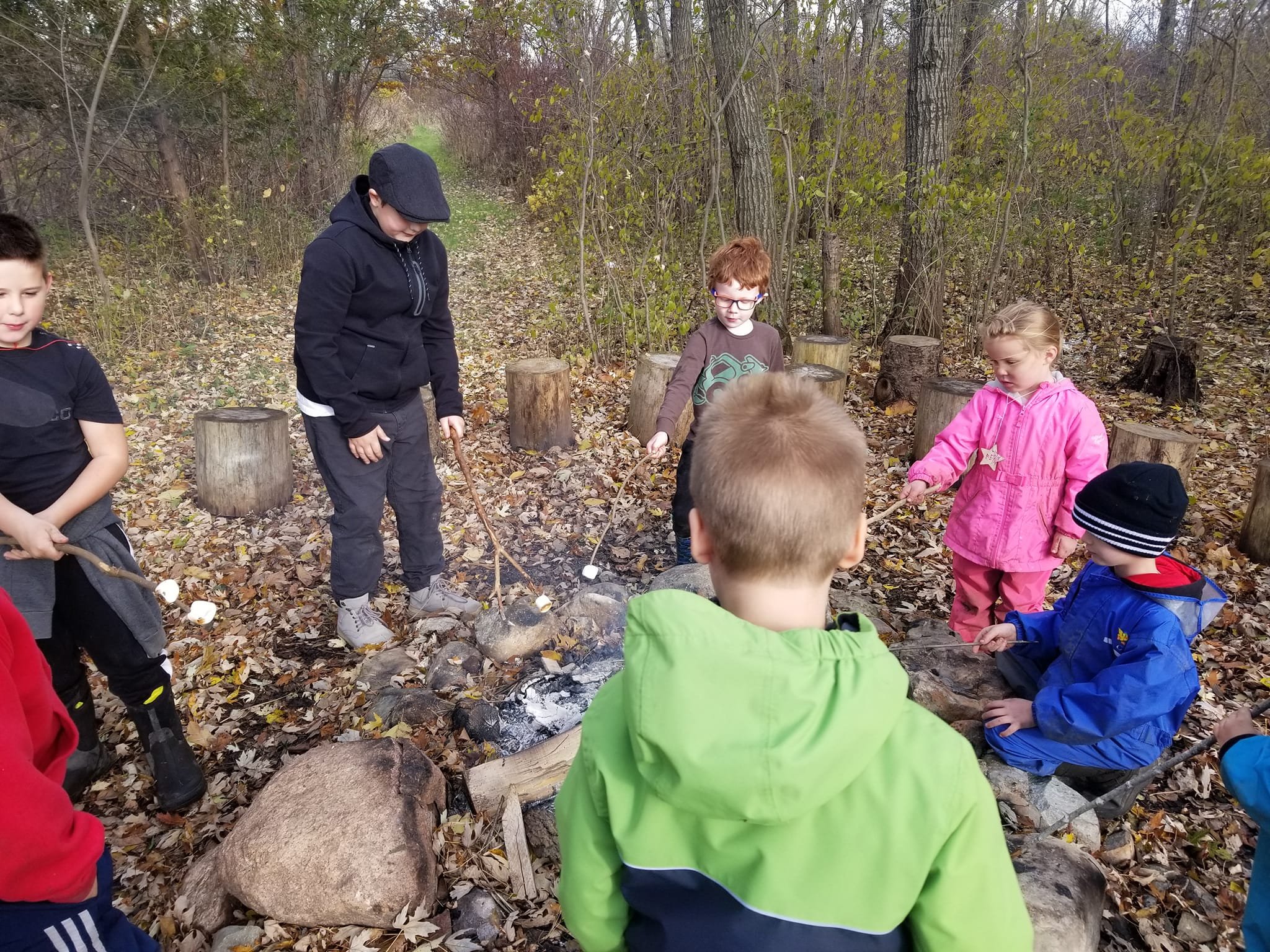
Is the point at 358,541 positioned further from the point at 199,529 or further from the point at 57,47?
the point at 57,47

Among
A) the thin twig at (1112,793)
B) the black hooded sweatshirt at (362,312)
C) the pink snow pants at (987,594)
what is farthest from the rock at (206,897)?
the pink snow pants at (987,594)

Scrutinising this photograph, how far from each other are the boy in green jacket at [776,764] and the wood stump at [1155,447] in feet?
14.4

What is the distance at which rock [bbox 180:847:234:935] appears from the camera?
90.7 inches

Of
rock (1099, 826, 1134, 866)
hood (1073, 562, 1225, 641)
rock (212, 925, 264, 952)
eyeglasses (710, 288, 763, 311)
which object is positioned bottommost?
rock (1099, 826, 1134, 866)

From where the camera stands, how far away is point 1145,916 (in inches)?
94.4

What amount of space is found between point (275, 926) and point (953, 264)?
8.03m

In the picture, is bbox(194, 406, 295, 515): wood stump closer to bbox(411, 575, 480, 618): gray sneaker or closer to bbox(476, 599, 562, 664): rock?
bbox(411, 575, 480, 618): gray sneaker

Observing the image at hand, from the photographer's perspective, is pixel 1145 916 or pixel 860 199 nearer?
pixel 1145 916

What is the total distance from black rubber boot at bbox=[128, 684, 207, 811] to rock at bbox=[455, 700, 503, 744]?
3.25ft

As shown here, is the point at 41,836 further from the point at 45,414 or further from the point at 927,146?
the point at 927,146

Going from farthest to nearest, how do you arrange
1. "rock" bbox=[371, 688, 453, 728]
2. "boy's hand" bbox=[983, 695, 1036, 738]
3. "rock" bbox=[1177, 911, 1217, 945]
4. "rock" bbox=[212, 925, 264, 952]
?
"rock" bbox=[371, 688, 453, 728]
"boy's hand" bbox=[983, 695, 1036, 738]
"rock" bbox=[1177, 911, 1217, 945]
"rock" bbox=[212, 925, 264, 952]

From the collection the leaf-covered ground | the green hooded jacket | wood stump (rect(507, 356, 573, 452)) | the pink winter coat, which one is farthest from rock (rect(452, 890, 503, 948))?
wood stump (rect(507, 356, 573, 452))

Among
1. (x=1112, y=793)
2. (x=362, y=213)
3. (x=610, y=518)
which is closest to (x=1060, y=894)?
(x=1112, y=793)

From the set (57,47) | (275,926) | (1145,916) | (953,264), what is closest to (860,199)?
(953,264)
